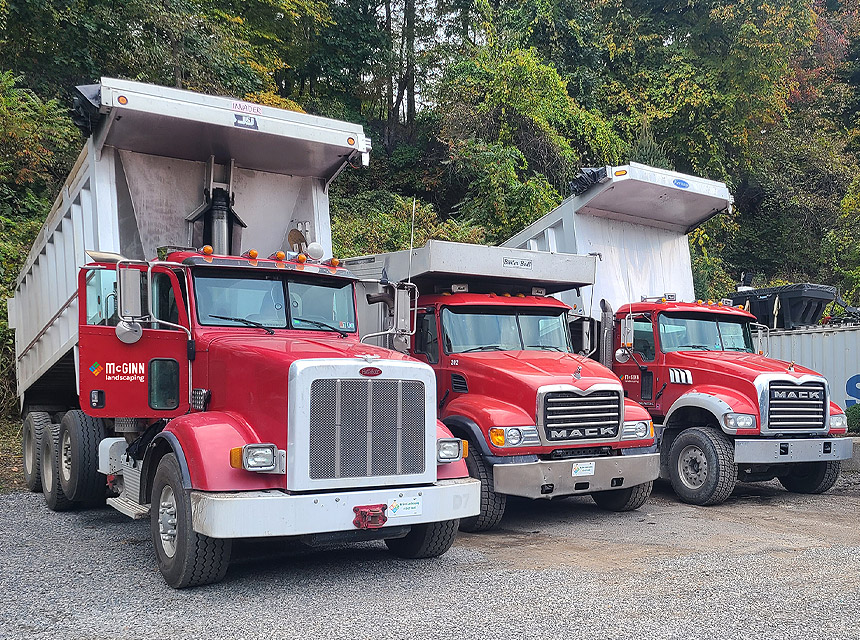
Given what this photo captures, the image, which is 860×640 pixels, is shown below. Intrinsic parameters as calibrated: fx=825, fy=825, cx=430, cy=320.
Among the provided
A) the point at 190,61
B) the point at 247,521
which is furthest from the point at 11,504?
the point at 190,61

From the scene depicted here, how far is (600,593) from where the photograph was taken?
225 inches

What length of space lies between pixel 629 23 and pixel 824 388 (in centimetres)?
1953

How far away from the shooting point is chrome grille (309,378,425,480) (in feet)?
18.5

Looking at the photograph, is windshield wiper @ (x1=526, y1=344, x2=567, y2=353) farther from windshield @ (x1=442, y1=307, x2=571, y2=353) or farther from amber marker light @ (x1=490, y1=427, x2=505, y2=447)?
amber marker light @ (x1=490, y1=427, x2=505, y2=447)

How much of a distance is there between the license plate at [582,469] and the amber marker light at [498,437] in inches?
30.7

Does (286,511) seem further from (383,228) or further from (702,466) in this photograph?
(383,228)

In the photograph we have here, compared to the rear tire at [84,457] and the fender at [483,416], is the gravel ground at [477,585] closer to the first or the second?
the rear tire at [84,457]

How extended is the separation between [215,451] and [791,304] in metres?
12.5

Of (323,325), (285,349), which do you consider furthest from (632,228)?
(285,349)

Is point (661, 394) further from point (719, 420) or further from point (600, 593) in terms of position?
point (600, 593)

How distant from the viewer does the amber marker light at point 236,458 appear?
5.45 m

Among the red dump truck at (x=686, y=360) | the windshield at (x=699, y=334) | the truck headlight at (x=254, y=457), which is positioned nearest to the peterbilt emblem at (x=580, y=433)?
the red dump truck at (x=686, y=360)

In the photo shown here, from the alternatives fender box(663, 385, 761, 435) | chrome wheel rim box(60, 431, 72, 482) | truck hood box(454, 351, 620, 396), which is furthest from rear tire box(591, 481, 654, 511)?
chrome wheel rim box(60, 431, 72, 482)

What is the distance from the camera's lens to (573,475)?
7965 mm
